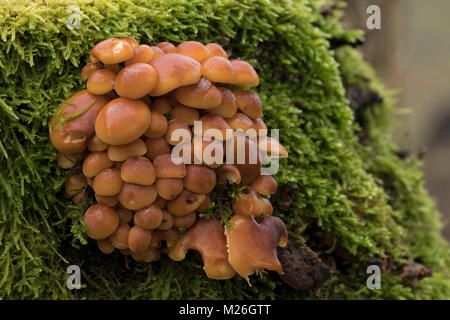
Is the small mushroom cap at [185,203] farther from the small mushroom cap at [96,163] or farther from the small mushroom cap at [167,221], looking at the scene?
the small mushroom cap at [96,163]

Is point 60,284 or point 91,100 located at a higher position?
point 91,100

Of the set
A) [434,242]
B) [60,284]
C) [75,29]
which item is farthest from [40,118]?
[434,242]

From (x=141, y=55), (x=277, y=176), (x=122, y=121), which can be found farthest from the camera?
(x=277, y=176)

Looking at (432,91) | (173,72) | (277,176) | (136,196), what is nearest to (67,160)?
(136,196)

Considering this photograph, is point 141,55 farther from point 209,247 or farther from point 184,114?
point 209,247

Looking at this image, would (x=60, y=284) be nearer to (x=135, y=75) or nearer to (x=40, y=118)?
(x=40, y=118)

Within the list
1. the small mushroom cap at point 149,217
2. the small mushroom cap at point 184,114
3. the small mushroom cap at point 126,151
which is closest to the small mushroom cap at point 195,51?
the small mushroom cap at point 184,114
